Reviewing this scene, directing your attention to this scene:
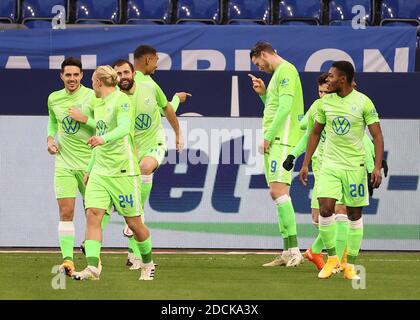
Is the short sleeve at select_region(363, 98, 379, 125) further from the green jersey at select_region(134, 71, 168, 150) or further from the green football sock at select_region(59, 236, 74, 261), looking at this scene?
the green football sock at select_region(59, 236, 74, 261)

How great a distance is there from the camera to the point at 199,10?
61.9ft

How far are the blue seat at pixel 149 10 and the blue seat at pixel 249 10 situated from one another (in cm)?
93

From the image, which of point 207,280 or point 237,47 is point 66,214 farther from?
point 237,47

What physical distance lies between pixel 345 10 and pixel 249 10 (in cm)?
143

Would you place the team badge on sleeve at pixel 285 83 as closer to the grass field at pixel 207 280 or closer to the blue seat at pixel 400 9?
the grass field at pixel 207 280

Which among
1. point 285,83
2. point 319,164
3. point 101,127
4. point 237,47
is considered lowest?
point 319,164

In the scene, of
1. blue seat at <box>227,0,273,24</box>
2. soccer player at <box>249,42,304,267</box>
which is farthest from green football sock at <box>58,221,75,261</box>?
blue seat at <box>227,0,273,24</box>

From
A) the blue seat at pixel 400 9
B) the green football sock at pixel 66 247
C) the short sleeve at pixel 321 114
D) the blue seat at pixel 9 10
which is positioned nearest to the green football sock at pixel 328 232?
the short sleeve at pixel 321 114

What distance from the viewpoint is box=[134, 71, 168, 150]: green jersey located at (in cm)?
1296

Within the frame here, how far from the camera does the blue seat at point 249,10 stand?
1884 cm

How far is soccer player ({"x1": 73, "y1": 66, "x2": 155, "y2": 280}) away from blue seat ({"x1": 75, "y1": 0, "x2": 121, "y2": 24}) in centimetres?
767

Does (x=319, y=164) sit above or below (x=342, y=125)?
below

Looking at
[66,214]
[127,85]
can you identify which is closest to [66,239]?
[66,214]

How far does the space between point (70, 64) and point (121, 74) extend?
54cm
